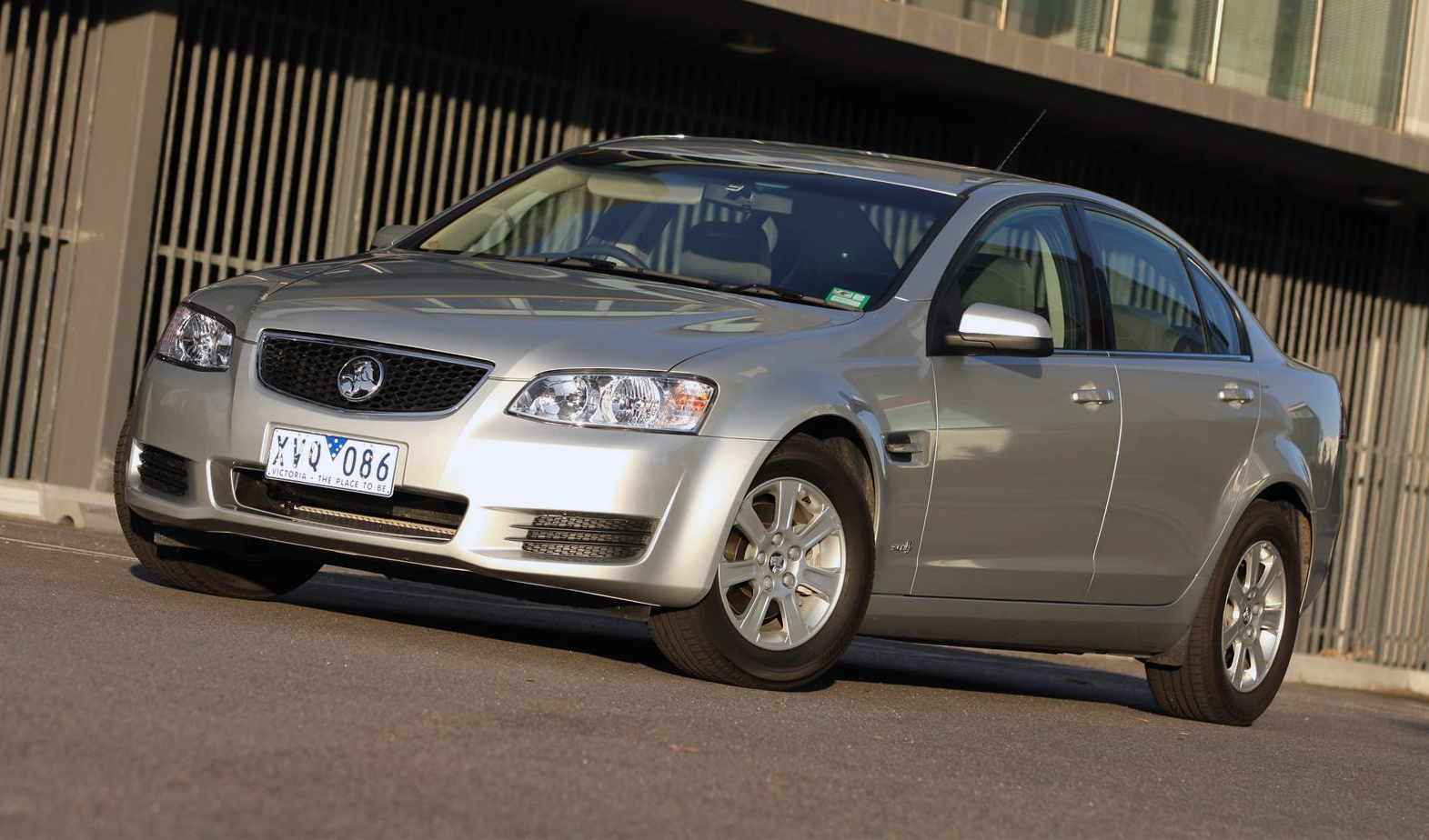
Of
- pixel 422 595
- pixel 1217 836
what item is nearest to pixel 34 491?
pixel 422 595

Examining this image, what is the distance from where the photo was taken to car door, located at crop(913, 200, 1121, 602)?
22.1 feet

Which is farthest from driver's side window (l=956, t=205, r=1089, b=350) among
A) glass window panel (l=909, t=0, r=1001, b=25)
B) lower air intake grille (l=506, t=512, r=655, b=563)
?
glass window panel (l=909, t=0, r=1001, b=25)

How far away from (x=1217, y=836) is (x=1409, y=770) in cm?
283

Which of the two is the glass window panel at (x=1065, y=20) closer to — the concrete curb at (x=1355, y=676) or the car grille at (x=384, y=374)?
the concrete curb at (x=1355, y=676)

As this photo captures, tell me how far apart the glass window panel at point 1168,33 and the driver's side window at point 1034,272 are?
7.71 metres

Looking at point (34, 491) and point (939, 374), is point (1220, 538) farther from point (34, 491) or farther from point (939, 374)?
point (34, 491)

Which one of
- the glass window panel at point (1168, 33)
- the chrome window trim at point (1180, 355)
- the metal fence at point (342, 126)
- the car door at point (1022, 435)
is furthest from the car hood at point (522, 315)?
the glass window panel at point (1168, 33)

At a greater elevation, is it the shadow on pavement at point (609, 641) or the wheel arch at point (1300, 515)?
the wheel arch at point (1300, 515)

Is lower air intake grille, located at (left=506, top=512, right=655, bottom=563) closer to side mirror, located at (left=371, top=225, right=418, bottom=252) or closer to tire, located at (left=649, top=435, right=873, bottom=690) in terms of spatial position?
tire, located at (left=649, top=435, right=873, bottom=690)

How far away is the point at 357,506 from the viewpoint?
601 centimetres

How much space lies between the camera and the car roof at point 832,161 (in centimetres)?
739

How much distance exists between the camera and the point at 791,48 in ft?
47.3

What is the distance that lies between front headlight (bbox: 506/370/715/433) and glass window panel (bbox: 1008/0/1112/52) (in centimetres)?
898

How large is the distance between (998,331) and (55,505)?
6.41 meters
